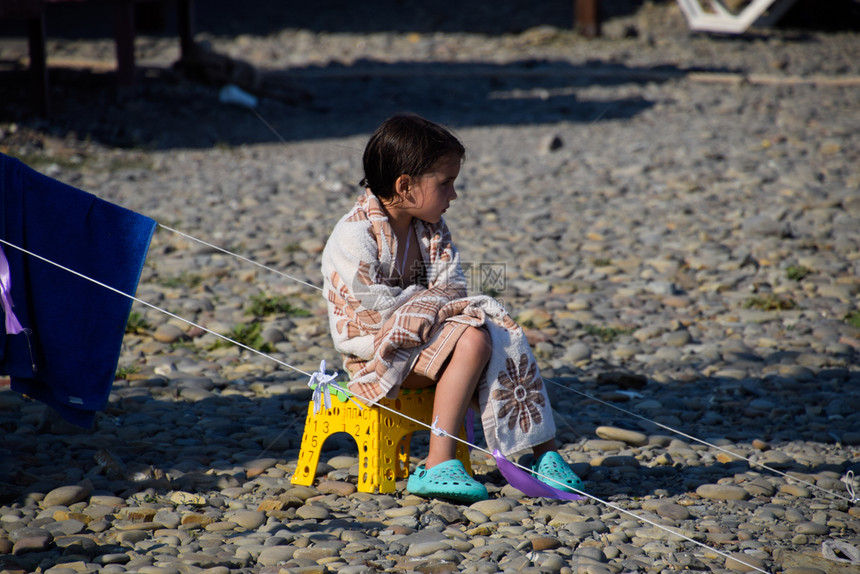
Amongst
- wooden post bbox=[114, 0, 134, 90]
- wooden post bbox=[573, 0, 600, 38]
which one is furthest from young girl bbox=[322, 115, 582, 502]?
wooden post bbox=[573, 0, 600, 38]

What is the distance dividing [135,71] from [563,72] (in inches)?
232

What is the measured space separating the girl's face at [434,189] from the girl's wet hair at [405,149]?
20 mm

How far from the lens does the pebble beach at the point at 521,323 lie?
255 cm

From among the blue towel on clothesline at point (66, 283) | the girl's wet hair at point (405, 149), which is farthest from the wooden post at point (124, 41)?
the girl's wet hair at point (405, 149)

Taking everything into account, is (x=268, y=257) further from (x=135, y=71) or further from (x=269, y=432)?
(x=135, y=71)

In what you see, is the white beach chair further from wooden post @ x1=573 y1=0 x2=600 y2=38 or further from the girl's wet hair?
the girl's wet hair

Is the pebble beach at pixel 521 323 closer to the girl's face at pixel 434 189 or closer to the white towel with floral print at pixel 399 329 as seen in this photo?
the white towel with floral print at pixel 399 329

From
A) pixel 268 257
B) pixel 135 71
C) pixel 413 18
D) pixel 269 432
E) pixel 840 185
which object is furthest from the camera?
pixel 413 18

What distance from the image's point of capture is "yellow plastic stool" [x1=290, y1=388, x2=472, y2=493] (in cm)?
280

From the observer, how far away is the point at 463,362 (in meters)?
2.71

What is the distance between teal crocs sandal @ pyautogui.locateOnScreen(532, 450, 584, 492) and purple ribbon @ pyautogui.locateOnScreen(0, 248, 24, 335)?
1.69 m

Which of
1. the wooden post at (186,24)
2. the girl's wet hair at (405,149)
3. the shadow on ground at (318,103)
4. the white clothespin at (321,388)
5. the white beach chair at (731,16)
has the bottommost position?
the white clothespin at (321,388)

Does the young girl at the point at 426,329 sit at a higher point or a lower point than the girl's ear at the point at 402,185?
lower

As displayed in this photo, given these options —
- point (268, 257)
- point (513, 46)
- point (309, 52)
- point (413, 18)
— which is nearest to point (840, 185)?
point (268, 257)
